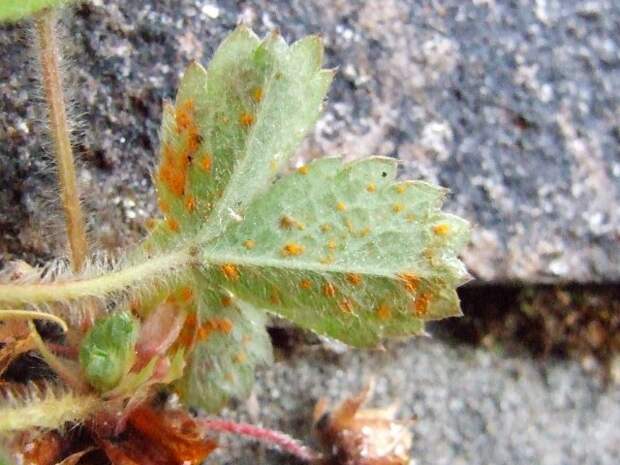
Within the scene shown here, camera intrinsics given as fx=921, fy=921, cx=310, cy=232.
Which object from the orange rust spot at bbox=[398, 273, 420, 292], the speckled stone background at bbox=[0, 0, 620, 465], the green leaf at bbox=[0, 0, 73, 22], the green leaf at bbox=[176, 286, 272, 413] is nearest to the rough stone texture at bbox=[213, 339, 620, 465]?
the speckled stone background at bbox=[0, 0, 620, 465]

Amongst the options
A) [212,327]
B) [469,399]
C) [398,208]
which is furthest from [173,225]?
[469,399]

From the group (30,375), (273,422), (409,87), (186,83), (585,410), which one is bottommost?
(585,410)

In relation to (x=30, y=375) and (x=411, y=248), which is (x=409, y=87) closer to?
(x=411, y=248)

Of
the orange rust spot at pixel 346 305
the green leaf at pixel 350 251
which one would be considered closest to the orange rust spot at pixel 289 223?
the green leaf at pixel 350 251

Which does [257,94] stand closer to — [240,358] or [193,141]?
[193,141]

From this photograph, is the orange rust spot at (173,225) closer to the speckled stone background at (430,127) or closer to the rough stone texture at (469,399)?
the speckled stone background at (430,127)

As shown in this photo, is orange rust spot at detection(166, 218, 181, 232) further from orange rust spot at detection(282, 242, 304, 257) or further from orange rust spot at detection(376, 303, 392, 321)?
orange rust spot at detection(376, 303, 392, 321)

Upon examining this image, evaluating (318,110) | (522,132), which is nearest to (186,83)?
(318,110)
